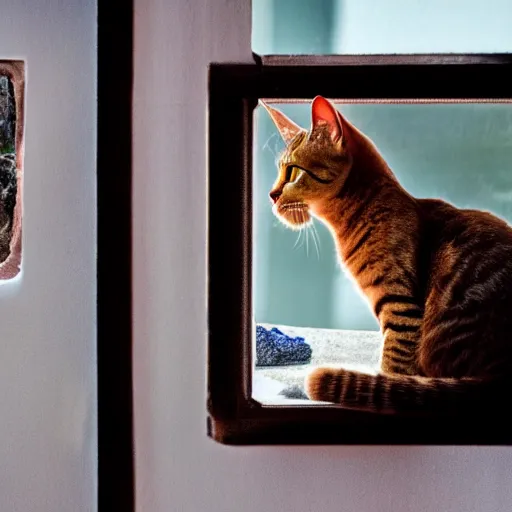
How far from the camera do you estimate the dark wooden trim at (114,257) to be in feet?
3.59

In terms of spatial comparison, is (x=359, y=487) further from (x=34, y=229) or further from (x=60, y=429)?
(x=34, y=229)

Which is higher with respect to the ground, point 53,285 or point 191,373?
point 53,285

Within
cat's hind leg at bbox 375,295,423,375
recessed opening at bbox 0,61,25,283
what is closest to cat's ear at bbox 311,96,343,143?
cat's hind leg at bbox 375,295,423,375

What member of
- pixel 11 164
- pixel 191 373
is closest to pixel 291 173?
pixel 191 373

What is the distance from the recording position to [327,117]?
110 centimetres

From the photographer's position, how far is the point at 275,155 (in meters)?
1.13

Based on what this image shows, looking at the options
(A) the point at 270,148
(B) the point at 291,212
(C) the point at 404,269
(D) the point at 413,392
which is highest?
(A) the point at 270,148

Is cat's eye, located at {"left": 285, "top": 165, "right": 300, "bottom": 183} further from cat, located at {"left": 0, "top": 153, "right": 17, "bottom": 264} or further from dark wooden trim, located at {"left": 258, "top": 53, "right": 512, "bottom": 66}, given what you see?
cat, located at {"left": 0, "top": 153, "right": 17, "bottom": 264}

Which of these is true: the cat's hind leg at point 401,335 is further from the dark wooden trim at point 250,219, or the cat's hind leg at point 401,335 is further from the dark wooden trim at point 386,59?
the dark wooden trim at point 386,59

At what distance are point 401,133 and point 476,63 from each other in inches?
7.5

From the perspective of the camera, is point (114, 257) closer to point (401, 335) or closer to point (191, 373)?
point (191, 373)

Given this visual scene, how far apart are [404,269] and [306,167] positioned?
0.92 feet

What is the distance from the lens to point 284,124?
1.12 m

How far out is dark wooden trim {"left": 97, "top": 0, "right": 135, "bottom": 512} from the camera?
1093 millimetres
